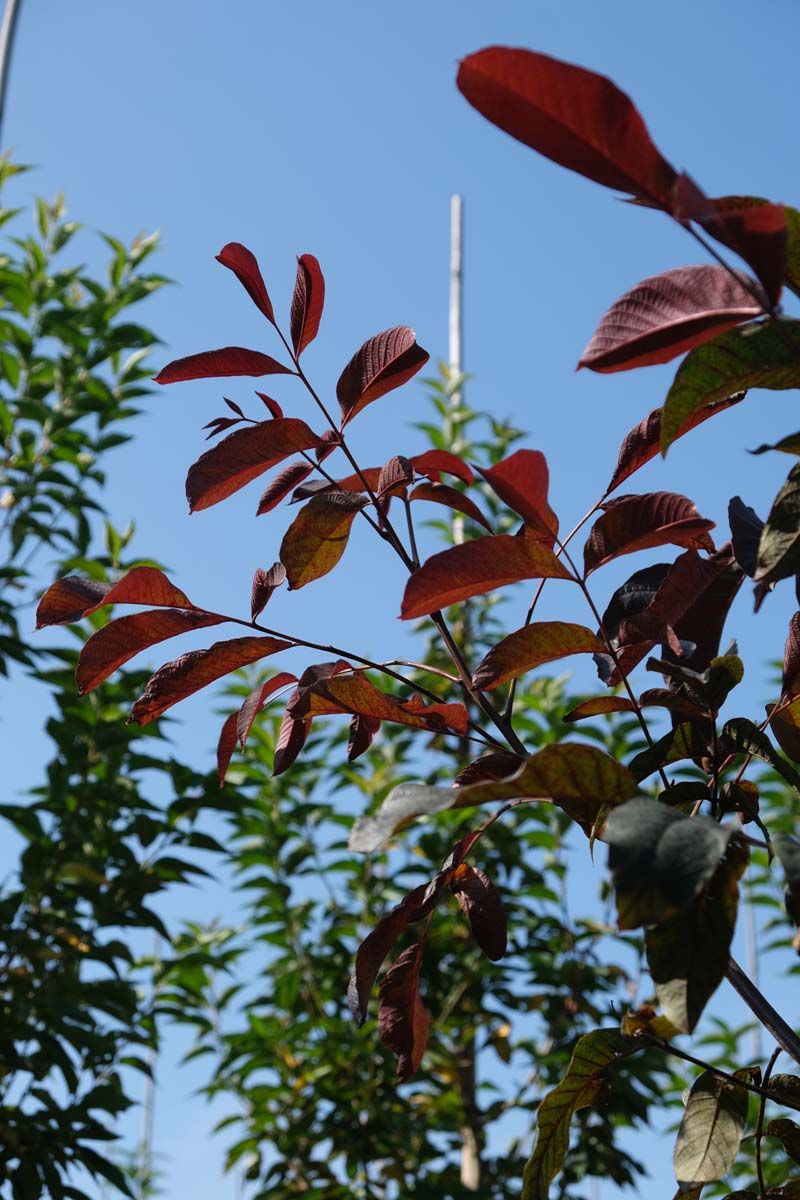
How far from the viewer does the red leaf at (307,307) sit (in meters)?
1.04

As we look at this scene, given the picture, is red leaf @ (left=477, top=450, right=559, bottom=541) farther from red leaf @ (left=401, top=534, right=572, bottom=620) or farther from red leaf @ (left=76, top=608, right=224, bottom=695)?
red leaf @ (left=76, top=608, right=224, bottom=695)

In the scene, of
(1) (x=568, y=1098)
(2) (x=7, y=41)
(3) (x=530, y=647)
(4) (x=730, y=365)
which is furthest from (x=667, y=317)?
(2) (x=7, y=41)

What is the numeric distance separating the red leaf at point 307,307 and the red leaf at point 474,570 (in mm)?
325

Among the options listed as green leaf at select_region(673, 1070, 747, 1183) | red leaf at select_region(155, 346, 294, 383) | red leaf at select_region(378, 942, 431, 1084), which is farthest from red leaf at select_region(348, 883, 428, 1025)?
red leaf at select_region(155, 346, 294, 383)

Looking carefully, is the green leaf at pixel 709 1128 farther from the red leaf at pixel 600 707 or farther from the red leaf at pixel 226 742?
the red leaf at pixel 226 742

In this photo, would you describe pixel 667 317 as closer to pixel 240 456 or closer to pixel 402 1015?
pixel 240 456

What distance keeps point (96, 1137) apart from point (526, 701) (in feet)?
6.25

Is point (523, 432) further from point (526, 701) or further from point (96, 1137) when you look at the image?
point (96, 1137)

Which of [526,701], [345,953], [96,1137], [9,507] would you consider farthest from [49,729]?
[526,701]

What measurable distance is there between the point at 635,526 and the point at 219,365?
378mm

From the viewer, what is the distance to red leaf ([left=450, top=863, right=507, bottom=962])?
3.09 ft

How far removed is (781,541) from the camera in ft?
2.45

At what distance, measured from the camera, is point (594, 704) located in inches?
38.2

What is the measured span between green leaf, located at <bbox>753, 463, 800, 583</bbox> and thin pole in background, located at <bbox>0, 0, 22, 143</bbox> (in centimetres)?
423
